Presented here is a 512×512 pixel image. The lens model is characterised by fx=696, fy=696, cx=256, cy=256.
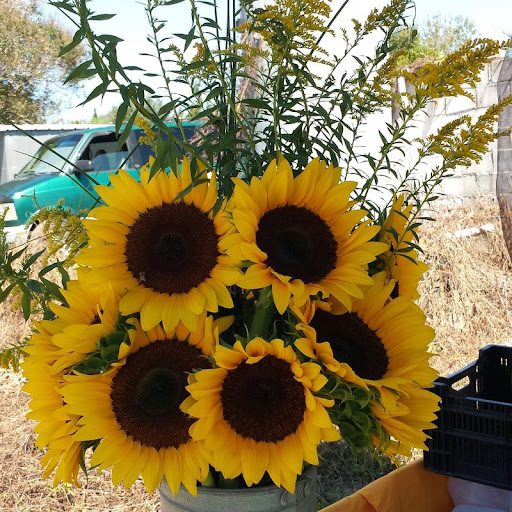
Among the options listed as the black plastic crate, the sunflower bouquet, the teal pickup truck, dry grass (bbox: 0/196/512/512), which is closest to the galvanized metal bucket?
the sunflower bouquet

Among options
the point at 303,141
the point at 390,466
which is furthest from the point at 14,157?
the point at 303,141

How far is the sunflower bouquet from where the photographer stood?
0.68 metres

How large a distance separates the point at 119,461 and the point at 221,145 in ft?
1.15

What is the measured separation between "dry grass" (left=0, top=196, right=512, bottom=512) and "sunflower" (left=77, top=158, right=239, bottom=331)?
6.29ft

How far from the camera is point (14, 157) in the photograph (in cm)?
1803

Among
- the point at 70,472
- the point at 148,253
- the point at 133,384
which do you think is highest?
the point at 148,253

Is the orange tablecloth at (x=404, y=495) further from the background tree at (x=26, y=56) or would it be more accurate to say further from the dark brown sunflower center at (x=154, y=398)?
the background tree at (x=26, y=56)

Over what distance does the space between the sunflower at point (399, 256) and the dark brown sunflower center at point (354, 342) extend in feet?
0.28

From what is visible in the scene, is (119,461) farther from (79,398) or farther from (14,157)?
(14,157)

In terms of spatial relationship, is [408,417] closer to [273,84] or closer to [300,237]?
[300,237]

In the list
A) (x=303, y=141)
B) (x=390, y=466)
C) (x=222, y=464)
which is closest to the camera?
(x=222, y=464)

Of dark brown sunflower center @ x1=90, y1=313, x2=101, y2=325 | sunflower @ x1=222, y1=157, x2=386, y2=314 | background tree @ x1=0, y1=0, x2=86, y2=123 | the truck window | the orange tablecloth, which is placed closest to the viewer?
sunflower @ x1=222, y1=157, x2=386, y2=314

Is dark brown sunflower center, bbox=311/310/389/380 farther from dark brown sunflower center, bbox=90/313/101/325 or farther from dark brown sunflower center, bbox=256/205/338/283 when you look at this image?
dark brown sunflower center, bbox=90/313/101/325

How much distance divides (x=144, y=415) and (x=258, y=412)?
0.39ft
